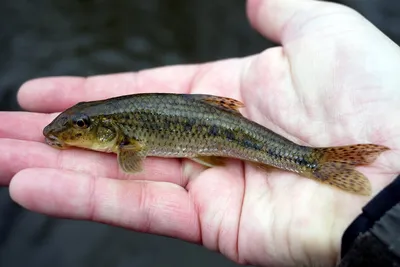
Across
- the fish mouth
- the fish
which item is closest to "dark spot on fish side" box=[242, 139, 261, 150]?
the fish

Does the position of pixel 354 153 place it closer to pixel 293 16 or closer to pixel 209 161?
pixel 209 161

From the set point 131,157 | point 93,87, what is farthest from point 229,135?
point 93,87

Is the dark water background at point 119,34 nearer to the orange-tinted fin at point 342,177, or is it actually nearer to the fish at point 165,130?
the fish at point 165,130

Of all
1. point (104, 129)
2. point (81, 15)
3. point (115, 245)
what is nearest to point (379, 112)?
point (104, 129)

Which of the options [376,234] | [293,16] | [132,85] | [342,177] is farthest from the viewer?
[132,85]

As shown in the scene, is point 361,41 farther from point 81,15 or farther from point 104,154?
point 81,15

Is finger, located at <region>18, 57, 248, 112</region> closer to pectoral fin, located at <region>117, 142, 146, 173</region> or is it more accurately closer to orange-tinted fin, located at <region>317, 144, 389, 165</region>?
pectoral fin, located at <region>117, 142, 146, 173</region>

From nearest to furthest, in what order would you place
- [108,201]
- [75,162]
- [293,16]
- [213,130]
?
[108,201] → [75,162] → [213,130] → [293,16]
